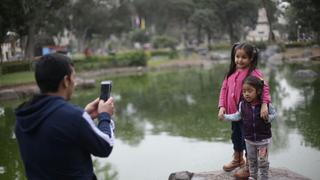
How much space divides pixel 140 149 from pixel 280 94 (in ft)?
20.9

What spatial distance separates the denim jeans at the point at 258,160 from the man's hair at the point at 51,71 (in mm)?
2164

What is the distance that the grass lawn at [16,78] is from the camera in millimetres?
19516

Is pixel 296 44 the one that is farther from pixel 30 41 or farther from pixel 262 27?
pixel 30 41

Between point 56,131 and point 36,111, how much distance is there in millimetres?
140

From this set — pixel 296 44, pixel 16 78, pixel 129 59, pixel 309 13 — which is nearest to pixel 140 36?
pixel 129 59

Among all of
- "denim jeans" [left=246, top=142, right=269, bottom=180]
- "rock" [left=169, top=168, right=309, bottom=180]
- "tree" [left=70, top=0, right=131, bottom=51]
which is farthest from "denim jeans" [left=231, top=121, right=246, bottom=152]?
"tree" [left=70, top=0, right=131, bottom=51]

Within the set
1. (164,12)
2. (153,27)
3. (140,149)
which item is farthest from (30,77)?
(153,27)

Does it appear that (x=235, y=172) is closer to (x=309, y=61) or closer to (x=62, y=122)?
(x=62, y=122)

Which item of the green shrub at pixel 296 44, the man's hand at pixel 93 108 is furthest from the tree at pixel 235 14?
the man's hand at pixel 93 108

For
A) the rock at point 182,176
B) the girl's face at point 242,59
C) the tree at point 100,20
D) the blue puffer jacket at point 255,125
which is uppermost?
the tree at point 100,20

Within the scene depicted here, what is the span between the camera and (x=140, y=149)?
689 cm

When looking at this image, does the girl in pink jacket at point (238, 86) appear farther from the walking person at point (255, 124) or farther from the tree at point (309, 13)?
the tree at point (309, 13)

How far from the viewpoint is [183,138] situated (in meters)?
7.52

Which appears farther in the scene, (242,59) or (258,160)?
(242,59)
